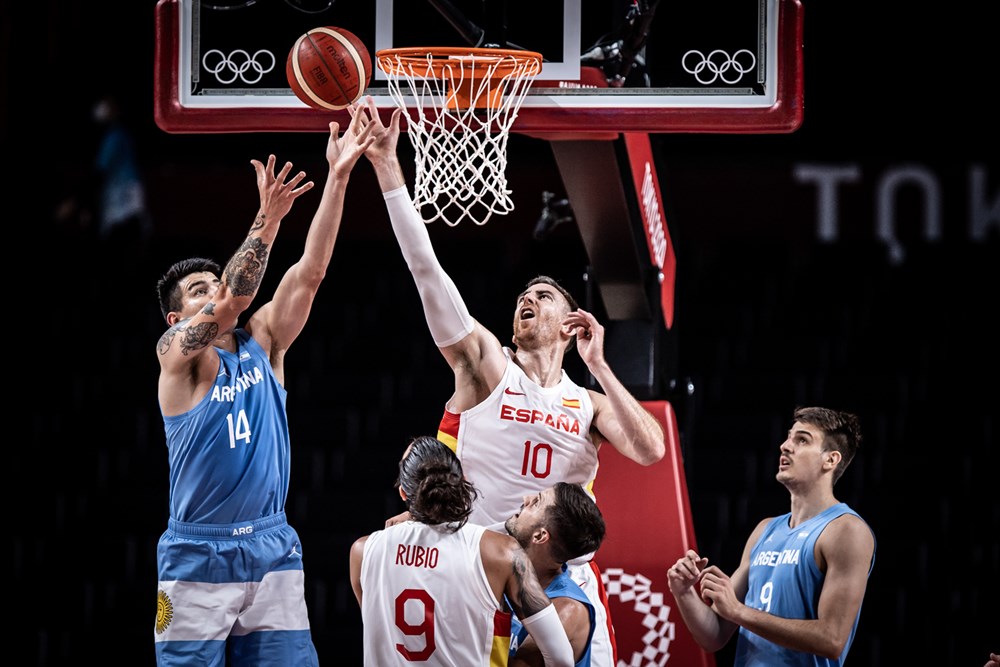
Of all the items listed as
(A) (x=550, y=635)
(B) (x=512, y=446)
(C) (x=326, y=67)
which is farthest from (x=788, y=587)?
(C) (x=326, y=67)

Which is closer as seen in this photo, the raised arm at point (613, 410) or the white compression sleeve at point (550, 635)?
the white compression sleeve at point (550, 635)

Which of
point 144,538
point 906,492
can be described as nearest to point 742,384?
point 906,492

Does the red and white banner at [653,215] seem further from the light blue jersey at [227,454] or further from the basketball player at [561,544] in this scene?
the light blue jersey at [227,454]

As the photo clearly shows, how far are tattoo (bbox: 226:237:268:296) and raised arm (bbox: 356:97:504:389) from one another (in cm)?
48

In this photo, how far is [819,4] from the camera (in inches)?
457

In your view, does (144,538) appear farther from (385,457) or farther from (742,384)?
(742,384)

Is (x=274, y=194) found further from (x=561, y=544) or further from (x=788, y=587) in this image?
(x=788, y=587)

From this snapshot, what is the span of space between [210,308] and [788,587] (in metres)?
2.25

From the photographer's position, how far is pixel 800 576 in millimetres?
4633

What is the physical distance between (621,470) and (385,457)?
3.25 metres

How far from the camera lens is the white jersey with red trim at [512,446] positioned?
Answer: 15.5ft

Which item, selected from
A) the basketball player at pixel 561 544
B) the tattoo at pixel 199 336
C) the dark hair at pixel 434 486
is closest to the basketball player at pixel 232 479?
the tattoo at pixel 199 336

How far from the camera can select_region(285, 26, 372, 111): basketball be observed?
14.3ft

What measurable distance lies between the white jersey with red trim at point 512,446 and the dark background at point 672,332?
1.58 m
